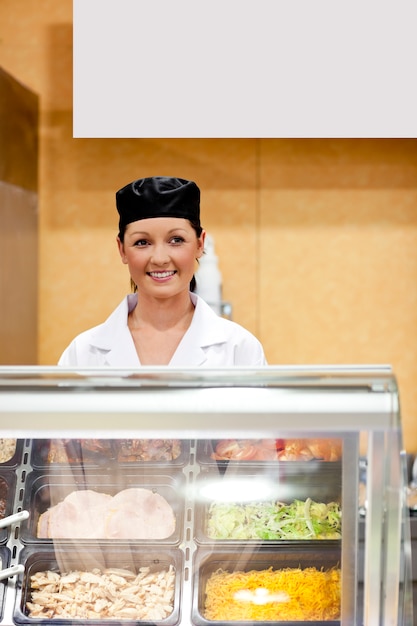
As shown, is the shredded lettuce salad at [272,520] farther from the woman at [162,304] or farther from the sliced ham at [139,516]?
the woman at [162,304]

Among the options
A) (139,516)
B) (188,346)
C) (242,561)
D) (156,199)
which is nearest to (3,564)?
(139,516)

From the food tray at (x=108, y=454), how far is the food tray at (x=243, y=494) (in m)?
0.06

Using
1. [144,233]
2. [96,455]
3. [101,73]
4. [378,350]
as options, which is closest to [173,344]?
[144,233]

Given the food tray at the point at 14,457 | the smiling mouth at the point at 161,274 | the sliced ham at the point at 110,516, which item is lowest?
the sliced ham at the point at 110,516

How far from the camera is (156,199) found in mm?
2020

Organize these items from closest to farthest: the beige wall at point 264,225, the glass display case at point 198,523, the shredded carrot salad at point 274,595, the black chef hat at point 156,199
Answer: the glass display case at point 198,523, the shredded carrot salad at point 274,595, the black chef hat at point 156,199, the beige wall at point 264,225

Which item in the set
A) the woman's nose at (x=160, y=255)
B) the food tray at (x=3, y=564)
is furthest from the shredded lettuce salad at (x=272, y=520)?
the woman's nose at (x=160, y=255)

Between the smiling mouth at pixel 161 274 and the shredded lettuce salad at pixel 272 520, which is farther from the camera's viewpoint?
the smiling mouth at pixel 161 274

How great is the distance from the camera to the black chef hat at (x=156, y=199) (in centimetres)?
202

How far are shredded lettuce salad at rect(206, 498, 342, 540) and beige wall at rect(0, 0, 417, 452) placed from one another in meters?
2.32

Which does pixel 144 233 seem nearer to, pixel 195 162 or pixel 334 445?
pixel 334 445

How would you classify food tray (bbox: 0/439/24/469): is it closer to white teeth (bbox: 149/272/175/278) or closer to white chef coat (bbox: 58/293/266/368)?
white chef coat (bbox: 58/293/266/368)

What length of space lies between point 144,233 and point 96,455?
3.08 ft

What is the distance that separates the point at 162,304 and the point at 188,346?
144 mm
